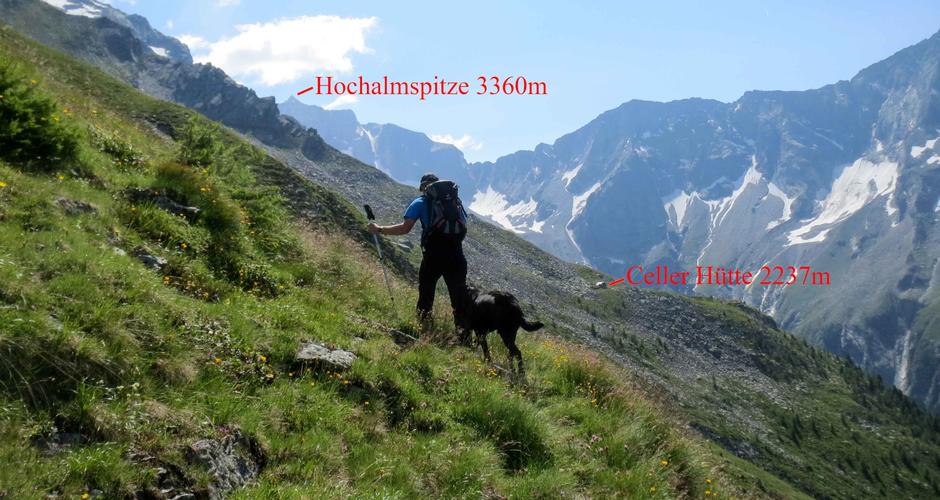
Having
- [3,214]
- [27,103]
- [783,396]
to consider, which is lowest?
[783,396]

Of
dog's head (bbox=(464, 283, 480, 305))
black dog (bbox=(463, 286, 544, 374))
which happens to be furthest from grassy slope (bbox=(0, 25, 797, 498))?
dog's head (bbox=(464, 283, 480, 305))

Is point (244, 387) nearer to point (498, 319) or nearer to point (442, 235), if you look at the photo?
point (498, 319)

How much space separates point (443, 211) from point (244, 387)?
516cm

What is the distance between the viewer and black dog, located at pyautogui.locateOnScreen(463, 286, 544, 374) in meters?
10.2

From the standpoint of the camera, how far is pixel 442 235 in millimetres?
10859

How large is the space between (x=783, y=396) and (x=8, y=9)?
748ft

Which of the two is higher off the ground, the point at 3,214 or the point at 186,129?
the point at 186,129

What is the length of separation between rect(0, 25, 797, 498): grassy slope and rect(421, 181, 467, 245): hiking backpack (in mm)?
1838

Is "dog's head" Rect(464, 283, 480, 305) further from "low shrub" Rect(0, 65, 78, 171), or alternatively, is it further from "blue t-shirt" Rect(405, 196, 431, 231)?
"low shrub" Rect(0, 65, 78, 171)

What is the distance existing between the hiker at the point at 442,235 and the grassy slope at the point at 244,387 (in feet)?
3.53

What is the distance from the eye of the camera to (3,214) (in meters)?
7.53

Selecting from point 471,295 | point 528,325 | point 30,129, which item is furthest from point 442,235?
point 30,129

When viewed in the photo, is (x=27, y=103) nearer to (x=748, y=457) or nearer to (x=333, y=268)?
(x=333, y=268)

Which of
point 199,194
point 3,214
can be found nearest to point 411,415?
point 3,214
